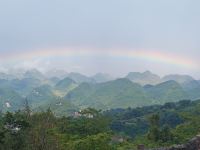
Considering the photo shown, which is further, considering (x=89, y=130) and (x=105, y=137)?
(x=89, y=130)

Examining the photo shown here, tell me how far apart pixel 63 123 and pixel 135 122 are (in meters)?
131

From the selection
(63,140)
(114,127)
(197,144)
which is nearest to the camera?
(197,144)

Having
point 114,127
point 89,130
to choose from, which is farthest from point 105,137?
point 114,127

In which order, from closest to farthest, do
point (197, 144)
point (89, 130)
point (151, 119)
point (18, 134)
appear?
1. point (197, 144)
2. point (18, 134)
3. point (89, 130)
4. point (151, 119)

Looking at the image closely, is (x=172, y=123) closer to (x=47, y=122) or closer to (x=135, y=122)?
(x=135, y=122)

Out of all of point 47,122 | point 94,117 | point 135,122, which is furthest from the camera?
point 135,122

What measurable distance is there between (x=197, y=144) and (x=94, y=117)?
138 feet

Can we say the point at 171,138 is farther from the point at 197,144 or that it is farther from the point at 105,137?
the point at 197,144

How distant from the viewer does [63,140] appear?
56469 mm

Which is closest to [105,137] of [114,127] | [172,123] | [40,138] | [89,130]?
[40,138]

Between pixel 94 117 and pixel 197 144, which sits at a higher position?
pixel 94 117

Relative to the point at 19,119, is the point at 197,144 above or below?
below

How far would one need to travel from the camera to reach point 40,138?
47.5 meters

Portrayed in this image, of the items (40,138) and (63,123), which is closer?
(40,138)
